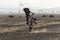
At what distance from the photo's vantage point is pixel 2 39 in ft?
65.5

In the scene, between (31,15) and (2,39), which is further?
(31,15)

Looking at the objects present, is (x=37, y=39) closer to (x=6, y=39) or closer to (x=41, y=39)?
(x=41, y=39)

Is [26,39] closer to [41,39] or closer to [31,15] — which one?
[41,39]

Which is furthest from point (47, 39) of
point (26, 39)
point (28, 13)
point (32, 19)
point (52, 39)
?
point (28, 13)

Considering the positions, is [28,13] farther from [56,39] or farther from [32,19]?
[56,39]

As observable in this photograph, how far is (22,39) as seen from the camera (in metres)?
20.0

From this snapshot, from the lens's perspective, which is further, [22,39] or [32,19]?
[32,19]

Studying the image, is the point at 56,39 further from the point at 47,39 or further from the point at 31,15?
the point at 31,15

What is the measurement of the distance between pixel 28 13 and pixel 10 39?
7.49 m

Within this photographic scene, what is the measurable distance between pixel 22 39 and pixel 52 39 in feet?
8.62

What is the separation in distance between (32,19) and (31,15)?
1.50 feet

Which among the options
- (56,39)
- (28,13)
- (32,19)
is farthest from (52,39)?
(28,13)

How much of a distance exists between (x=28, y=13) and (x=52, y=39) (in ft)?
25.9

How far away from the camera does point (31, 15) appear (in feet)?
82.4
